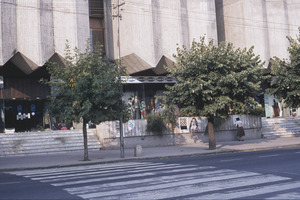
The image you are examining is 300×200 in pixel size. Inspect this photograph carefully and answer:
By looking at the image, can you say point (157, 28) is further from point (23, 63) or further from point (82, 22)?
point (23, 63)

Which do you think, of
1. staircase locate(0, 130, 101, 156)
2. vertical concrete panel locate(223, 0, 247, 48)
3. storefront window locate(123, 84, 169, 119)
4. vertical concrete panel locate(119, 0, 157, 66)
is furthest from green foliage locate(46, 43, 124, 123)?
vertical concrete panel locate(223, 0, 247, 48)

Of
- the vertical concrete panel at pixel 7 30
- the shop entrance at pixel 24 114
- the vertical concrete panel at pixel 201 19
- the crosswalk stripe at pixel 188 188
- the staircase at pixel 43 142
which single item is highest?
the vertical concrete panel at pixel 201 19

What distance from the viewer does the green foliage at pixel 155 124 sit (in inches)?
1016

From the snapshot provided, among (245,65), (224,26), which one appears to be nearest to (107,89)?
(245,65)

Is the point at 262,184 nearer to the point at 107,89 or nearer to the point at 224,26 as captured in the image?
the point at 107,89

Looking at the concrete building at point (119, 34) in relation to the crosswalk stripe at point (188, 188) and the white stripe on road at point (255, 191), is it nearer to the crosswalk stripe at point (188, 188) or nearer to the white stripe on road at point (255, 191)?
the crosswalk stripe at point (188, 188)

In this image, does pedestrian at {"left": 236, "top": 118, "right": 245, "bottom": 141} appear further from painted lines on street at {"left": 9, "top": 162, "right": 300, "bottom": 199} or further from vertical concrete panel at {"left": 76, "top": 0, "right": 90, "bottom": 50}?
painted lines on street at {"left": 9, "top": 162, "right": 300, "bottom": 199}

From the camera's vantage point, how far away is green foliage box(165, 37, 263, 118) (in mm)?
20859

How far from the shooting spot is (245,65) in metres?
21.5

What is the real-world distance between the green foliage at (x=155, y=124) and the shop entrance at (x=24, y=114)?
32.8 ft

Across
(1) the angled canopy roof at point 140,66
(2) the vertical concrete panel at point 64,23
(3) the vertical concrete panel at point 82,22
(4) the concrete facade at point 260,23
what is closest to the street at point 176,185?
(2) the vertical concrete panel at point 64,23

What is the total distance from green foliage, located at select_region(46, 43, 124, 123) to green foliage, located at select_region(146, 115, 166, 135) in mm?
6885

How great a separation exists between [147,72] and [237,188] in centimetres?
2437

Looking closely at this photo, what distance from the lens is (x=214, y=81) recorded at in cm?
2127
